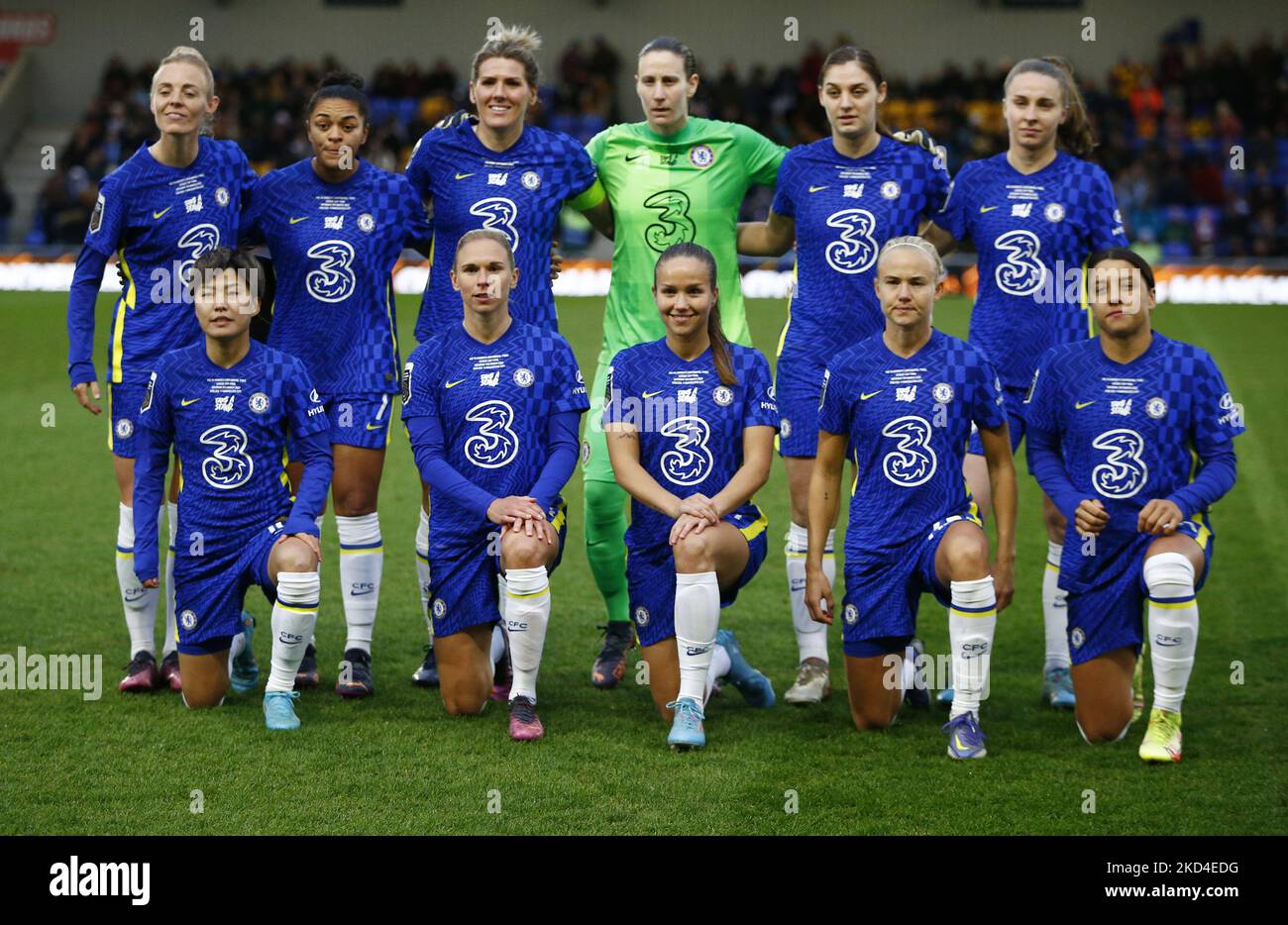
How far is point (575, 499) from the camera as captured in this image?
33.3 ft

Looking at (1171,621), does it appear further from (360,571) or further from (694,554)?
(360,571)

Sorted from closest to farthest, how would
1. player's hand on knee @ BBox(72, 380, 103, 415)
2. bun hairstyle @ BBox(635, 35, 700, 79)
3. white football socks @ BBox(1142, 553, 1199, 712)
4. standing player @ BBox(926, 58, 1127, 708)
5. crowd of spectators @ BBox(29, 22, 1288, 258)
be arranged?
white football socks @ BBox(1142, 553, 1199, 712) → player's hand on knee @ BBox(72, 380, 103, 415) → standing player @ BBox(926, 58, 1127, 708) → bun hairstyle @ BBox(635, 35, 700, 79) → crowd of spectators @ BBox(29, 22, 1288, 258)

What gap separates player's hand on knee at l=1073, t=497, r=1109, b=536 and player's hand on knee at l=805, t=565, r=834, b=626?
864 mm

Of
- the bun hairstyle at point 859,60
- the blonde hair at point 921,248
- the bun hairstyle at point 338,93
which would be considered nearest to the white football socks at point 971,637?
the blonde hair at point 921,248

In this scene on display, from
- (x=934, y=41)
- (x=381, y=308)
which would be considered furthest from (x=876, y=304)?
(x=934, y=41)

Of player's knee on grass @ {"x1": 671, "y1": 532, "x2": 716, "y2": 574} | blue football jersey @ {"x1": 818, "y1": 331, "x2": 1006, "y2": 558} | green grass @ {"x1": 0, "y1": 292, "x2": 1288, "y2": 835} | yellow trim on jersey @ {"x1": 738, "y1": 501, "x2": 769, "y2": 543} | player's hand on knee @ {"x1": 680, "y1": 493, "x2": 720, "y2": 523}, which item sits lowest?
green grass @ {"x1": 0, "y1": 292, "x2": 1288, "y2": 835}

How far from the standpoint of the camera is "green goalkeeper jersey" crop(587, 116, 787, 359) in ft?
20.6

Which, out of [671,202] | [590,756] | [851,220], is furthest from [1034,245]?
[590,756]

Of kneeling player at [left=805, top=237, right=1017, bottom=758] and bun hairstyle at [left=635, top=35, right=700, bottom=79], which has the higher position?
bun hairstyle at [left=635, top=35, right=700, bottom=79]

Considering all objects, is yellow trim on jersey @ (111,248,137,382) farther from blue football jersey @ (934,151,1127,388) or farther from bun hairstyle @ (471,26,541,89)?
blue football jersey @ (934,151,1127,388)

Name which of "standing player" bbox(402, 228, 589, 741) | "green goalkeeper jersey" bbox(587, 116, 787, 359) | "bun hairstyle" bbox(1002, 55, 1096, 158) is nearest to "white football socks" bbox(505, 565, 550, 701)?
"standing player" bbox(402, 228, 589, 741)

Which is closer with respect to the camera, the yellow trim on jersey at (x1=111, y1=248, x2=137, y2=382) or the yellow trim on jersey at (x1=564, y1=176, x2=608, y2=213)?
the yellow trim on jersey at (x1=111, y1=248, x2=137, y2=382)

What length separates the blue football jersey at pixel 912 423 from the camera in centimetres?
532

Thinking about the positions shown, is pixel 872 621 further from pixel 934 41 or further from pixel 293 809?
pixel 934 41
